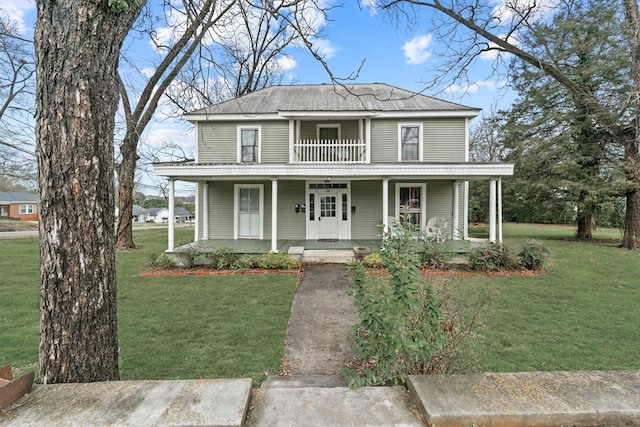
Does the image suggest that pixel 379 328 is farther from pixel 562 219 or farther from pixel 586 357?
pixel 562 219

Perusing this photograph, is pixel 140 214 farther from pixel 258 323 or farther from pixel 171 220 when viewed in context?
pixel 258 323

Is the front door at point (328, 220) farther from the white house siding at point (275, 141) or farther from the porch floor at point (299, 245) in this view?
the white house siding at point (275, 141)

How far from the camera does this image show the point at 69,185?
1.92 meters

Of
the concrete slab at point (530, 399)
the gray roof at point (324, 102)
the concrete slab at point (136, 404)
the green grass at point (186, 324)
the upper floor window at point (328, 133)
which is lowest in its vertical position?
the green grass at point (186, 324)

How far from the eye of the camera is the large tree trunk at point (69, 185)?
1.91 meters

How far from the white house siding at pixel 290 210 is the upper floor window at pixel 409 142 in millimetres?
4203

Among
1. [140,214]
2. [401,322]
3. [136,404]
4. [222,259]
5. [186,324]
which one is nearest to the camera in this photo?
[136,404]

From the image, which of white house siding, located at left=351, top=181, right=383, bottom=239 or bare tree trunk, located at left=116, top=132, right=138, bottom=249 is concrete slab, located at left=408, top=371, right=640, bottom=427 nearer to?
white house siding, located at left=351, top=181, right=383, bottom=239

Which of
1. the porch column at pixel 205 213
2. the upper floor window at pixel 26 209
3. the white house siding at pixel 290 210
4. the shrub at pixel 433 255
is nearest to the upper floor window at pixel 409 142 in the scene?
the white house siding at pixel 290 210

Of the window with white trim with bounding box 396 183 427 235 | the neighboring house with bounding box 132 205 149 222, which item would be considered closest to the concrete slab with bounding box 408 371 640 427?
the window with white trim with bounding box 396 183 427 235

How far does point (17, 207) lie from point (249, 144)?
2040 inches

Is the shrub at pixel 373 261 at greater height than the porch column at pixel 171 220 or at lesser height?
lesser

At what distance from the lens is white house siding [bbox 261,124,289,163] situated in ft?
41.3

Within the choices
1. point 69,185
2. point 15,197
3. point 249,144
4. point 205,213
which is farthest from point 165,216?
point 69,185
